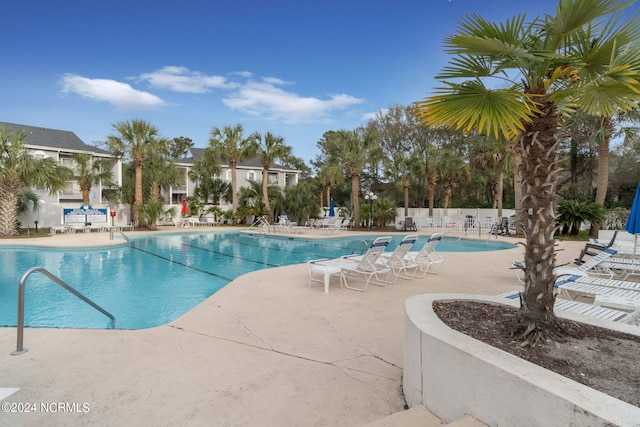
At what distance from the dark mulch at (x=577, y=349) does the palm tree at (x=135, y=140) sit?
2195cm

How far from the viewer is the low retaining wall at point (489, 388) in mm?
1553

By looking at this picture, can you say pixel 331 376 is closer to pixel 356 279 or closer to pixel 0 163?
pixel 356 279

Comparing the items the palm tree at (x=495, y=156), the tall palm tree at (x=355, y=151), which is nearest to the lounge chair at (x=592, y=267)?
the palm tree at (x=495, y=156)

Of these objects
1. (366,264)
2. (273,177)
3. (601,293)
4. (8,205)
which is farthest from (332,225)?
(273,177)

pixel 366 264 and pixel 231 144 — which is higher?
pixel 231 144

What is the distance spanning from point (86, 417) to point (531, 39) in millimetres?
4767

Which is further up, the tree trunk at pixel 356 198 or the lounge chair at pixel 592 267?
the tree trunk at pixel 356 198

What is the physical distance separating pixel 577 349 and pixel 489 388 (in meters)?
1.12

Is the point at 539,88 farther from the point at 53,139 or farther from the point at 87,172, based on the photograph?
the point at 53,139

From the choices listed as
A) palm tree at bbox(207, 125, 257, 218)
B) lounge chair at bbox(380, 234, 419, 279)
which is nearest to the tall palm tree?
palm tree at bbox(207, 125, 257, 218)

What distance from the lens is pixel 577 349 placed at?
2545 millimetres

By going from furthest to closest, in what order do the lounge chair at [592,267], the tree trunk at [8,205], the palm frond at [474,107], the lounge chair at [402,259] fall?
the tree trunk at [8,205], the lounge chair at [402,259], the lounge chair at [592,267], the palm frond at [474,107]

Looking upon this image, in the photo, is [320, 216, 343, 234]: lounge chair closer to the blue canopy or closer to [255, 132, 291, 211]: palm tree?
[255, 132, 291, 211]: palm tree

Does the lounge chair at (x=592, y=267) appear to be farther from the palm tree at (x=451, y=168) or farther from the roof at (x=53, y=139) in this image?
the roof at (x=53, y=139)
